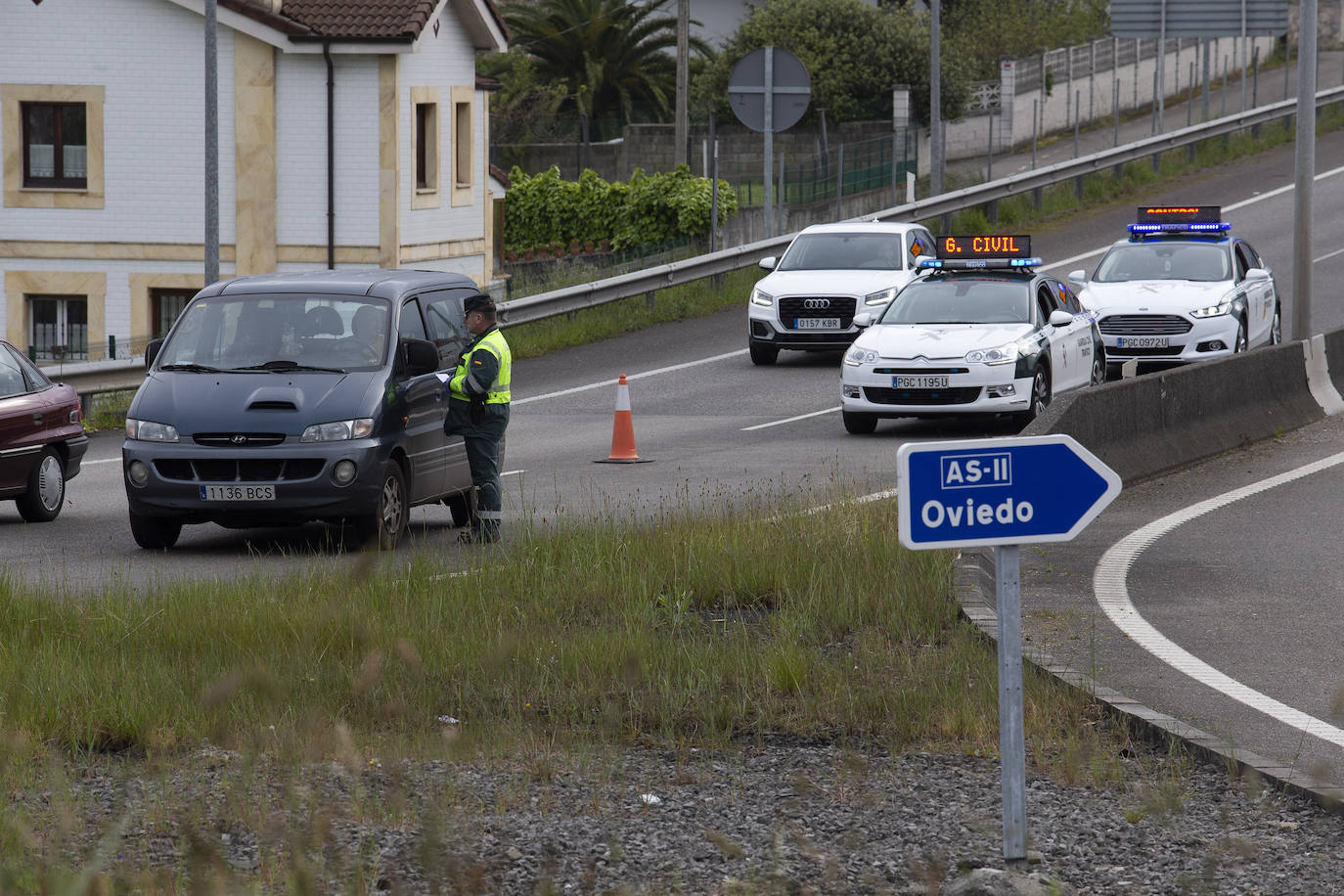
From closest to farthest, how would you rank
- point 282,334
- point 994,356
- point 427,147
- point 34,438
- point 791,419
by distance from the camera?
1. point 282,334
2. point 34,438
3. point 994,356
4. point 791,419
5. point 427,147

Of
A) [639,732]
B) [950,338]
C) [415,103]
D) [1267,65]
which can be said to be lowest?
[639,732]

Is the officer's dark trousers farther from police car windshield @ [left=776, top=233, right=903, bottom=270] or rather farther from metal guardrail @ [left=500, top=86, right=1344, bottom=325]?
metal guardrail @ [left=500, top=86, right=1344, bottom=325]

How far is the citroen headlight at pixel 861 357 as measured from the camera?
1845cm

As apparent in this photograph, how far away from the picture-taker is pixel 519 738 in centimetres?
733

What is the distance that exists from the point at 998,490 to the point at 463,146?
3307 cm

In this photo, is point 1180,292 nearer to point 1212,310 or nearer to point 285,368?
point 1212,310

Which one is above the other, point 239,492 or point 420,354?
point 420,354

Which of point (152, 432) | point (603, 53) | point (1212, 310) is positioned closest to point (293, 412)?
point (152, 432)

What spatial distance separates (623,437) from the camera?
1733 centimetres

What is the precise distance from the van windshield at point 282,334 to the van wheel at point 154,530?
1054 mm

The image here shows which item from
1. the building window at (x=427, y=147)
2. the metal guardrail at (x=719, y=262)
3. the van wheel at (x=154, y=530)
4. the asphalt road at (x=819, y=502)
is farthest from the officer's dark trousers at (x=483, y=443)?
the building window at (x=427, y=147)

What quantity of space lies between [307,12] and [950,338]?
62.5ft

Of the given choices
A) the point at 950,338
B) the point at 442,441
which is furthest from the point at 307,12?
the point at 442,441

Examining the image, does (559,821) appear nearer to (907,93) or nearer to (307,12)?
(307,12)
